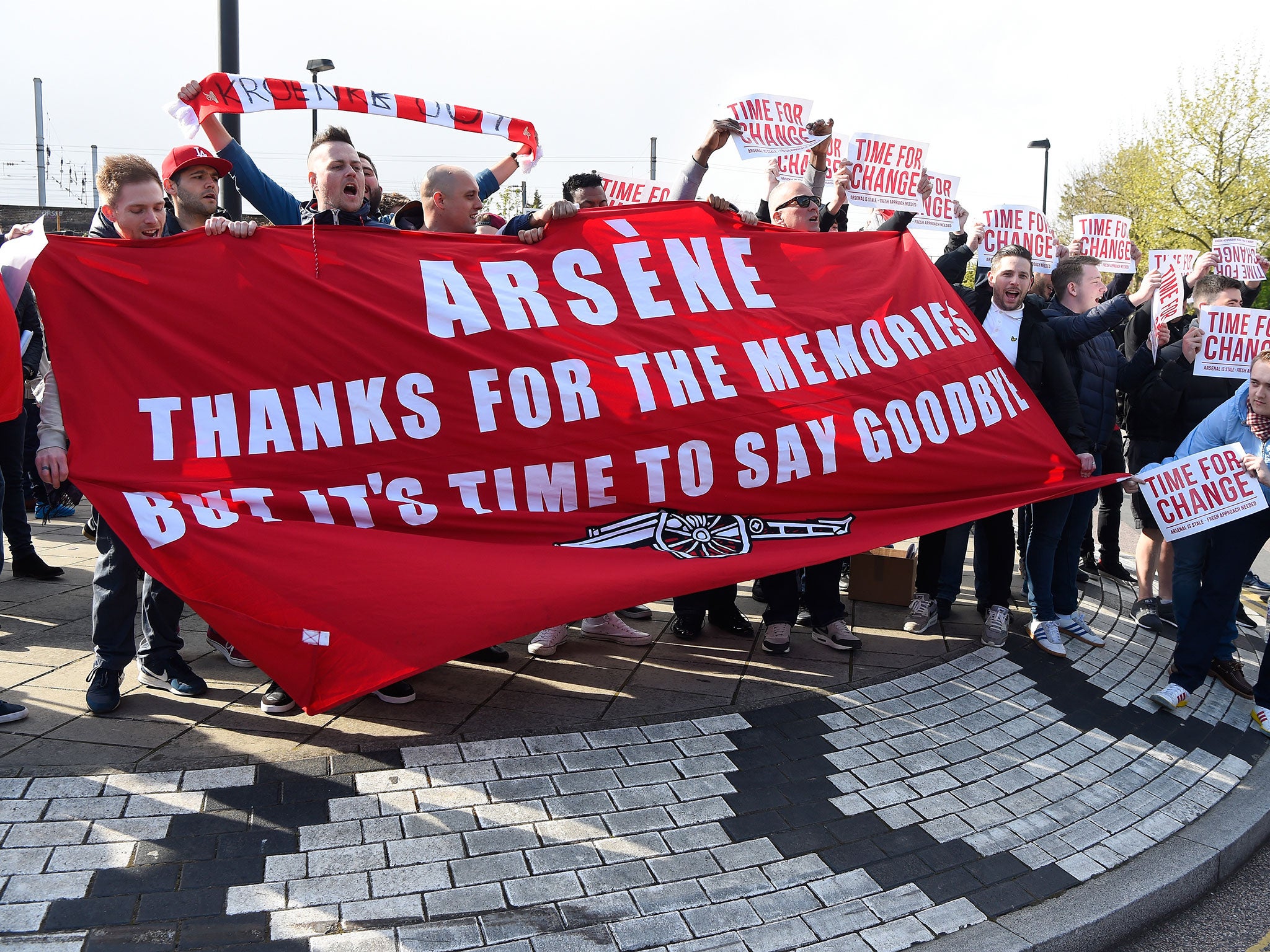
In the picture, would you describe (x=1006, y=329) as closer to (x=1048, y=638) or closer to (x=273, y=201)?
(x=1048, y=638)

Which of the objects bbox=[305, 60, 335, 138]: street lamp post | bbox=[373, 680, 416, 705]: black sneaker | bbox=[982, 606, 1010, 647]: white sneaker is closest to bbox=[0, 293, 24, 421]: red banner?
bbox=[373, 680, 416, 705]: black sneaker

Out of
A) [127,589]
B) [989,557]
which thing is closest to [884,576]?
[989,557]

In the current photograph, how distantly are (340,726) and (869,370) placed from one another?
3141mm

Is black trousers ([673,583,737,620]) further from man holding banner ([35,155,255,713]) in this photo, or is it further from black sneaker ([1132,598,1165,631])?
black sneaker ([1132,598,1165,631])

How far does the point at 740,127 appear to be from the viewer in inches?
221

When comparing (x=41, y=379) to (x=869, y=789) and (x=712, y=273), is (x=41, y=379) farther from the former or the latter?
(x=869, y=789)

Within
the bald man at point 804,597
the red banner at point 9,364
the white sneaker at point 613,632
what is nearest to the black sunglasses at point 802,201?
the bald man at point 804,597

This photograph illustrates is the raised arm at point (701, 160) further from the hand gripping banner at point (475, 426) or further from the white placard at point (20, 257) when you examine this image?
the white placard at point (20, 257)

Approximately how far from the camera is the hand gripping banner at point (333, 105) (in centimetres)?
480

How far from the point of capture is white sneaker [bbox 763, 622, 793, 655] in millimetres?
5250

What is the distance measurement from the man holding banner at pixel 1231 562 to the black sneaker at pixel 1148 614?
47.5 inches

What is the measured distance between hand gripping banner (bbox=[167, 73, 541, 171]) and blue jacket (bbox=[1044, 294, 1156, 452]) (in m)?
3.30

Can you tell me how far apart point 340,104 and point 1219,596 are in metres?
5.32

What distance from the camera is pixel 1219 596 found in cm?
499
